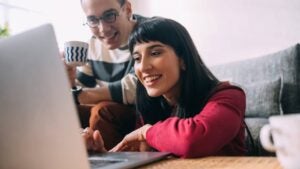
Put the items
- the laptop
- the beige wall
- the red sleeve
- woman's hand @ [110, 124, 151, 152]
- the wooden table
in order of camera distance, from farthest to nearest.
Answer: the beige wall → woman's hand @ [110, 124, 151, 152] → the red sleeve → the wooden table → the laptop

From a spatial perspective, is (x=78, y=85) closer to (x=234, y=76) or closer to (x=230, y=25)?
(x=234, y=76)

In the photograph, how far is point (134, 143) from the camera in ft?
3.16

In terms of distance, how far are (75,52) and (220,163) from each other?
2.29 feet

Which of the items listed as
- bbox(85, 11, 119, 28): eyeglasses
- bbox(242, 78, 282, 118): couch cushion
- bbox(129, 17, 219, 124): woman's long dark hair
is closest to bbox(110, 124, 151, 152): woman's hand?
bbox(129, 17, 219, 124): woman's long dark hair

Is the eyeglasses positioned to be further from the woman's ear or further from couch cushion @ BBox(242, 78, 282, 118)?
couch cushion @ BBox(242, 78, 282, 118)

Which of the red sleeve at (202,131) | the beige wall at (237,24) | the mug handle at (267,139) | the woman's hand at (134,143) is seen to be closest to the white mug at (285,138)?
the mug handle at (267,139)

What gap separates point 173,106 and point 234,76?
820mm

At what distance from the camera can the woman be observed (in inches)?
32.2

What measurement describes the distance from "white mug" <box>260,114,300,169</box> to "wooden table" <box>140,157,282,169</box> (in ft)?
0.44

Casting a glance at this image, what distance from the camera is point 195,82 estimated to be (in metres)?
1.04

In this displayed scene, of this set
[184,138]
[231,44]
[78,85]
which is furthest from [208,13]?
[184,138]

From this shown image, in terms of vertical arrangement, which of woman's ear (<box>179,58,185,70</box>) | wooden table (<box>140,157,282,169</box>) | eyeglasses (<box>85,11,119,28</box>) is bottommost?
wooden table (<box>140,157,282,169</box>)

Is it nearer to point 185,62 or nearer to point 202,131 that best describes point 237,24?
point 185,62

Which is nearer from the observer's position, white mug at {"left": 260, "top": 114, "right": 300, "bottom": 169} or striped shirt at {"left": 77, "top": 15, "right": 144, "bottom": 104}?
white mug at {"left": 260, "top": 114, "right": 300, "bottom": 169}
